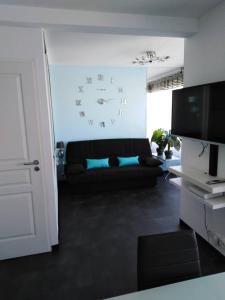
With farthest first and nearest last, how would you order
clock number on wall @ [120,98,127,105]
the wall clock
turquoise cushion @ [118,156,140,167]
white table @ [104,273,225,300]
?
clock number on wall @ [120,98,127,105], the wall clock, turquoise cushion @ [118,156,140,167], white table @ [104,273,225,300]

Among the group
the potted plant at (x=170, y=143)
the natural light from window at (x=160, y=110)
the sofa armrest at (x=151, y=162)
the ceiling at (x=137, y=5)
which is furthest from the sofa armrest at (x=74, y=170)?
the natural light from window at (x=160, y=110)

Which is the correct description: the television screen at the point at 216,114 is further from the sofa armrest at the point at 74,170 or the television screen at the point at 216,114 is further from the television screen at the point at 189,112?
the sofa armrest at the point at 74,170

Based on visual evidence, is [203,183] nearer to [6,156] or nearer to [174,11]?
[174,11]

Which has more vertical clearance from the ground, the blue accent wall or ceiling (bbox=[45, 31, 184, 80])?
ceiling (bbox=[45, 31, 184, 80])

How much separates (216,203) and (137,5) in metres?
1.95

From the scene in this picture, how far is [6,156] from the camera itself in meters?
2.21

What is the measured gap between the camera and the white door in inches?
83.8

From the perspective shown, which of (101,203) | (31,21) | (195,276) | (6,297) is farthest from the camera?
(101,203)

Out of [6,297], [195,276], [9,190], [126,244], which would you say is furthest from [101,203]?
[195,276]

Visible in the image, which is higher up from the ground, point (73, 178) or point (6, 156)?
point (6, 156)

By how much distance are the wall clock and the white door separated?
98.3 inches

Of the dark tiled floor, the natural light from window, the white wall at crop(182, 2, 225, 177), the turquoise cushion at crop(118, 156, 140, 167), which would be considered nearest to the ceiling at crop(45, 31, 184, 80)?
the white wall at crop(182, 2, 225, 177)

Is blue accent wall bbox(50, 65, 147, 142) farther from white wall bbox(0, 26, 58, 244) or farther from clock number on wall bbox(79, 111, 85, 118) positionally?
white wall bbox(0, 26, 58, 244)

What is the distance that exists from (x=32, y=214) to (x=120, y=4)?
2259mm
